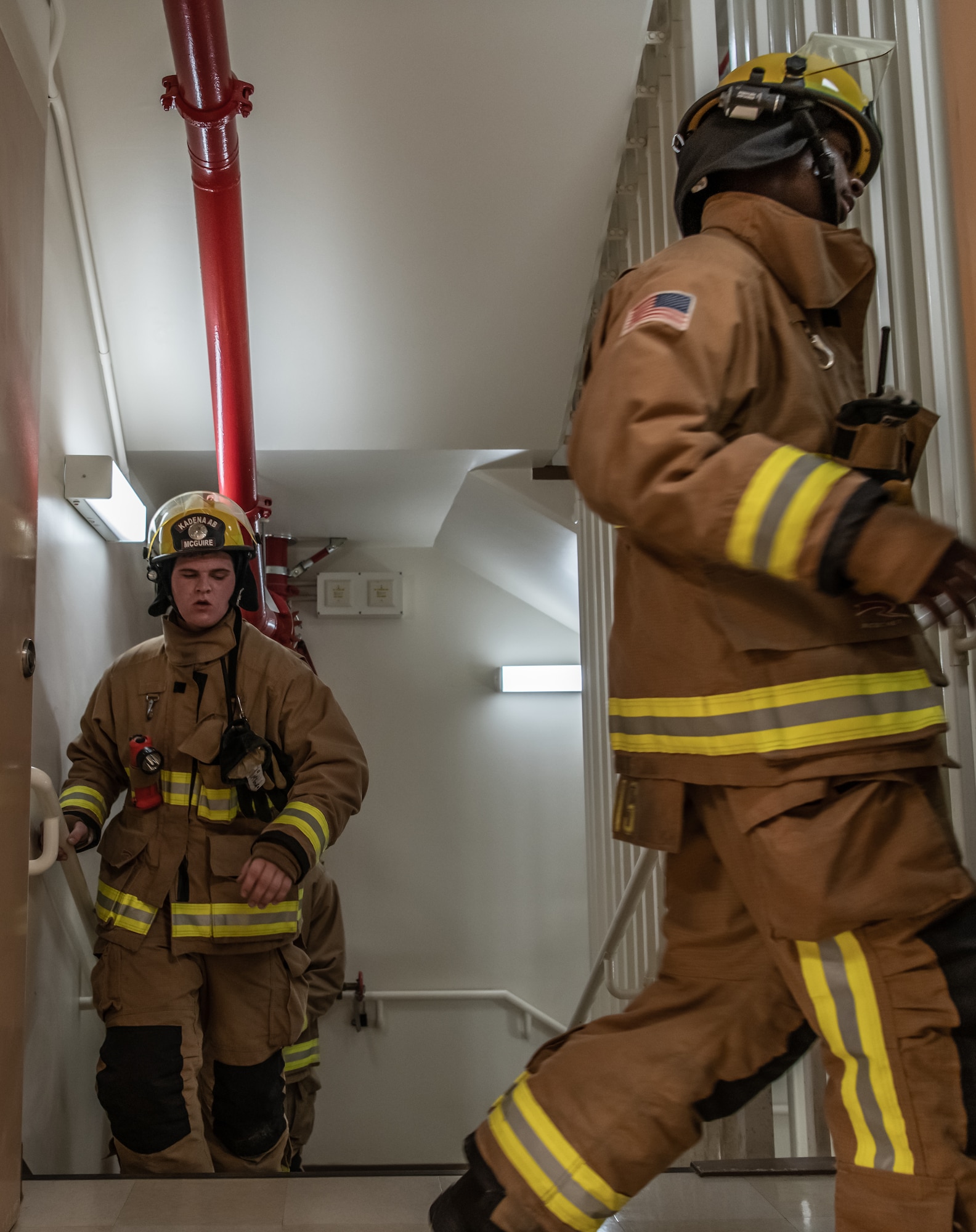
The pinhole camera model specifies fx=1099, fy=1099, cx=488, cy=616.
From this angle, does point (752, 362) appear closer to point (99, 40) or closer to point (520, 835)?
point (99, 40)

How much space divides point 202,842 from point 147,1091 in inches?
24.1

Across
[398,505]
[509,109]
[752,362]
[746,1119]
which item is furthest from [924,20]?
[398,505]

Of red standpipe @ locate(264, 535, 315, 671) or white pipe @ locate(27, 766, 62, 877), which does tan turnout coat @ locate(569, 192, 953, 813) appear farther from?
red standpipe @ locate(264, 535, 315, 671)

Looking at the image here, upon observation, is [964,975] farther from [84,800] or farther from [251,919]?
[84,800]

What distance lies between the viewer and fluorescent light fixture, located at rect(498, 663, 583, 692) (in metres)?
5.93

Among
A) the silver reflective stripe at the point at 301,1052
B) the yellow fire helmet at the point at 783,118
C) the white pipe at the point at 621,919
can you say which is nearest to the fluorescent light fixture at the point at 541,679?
the silver reflective stripe at the point at 301,1052

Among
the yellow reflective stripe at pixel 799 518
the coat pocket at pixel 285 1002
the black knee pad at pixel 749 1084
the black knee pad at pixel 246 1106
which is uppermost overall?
the yellow reflective stripe at pixel 799 518

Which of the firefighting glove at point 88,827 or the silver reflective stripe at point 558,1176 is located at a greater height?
the firefighting glove at point 88,827

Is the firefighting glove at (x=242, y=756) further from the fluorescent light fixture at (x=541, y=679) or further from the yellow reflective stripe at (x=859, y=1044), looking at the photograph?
the fluorescent light fixture at (x=541, y=679)

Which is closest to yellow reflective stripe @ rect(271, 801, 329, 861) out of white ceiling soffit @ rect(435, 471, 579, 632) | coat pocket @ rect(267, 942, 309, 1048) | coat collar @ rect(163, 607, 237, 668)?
coat pocket @ rect(267, 942, 309, 1048)

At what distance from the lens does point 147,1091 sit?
272 centimetres

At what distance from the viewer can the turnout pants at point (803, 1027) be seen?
1230 mm

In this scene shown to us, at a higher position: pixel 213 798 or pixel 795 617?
pixel 795 617

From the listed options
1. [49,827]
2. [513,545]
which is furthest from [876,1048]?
[513,545]
